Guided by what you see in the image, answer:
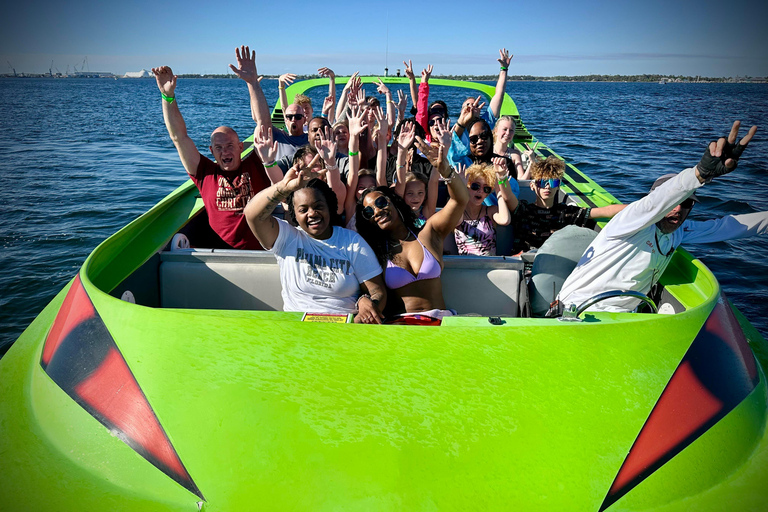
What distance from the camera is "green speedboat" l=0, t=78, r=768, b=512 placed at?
156 cm

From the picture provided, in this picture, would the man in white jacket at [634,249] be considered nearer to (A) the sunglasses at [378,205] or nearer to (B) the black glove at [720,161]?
(B) the black glove at [720,161]

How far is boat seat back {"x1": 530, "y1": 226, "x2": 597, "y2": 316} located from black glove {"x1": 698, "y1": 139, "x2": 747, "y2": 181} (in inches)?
38.5

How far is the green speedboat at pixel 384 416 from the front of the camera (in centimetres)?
156

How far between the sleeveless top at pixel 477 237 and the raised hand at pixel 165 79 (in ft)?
7.11

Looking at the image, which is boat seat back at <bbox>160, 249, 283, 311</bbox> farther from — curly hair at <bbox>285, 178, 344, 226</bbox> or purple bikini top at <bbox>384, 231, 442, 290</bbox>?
purple bikini top at <bbox>384, 231, 442, 290</bbox>

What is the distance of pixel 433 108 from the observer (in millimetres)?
4930

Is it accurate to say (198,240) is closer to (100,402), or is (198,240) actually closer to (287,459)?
(100,402)

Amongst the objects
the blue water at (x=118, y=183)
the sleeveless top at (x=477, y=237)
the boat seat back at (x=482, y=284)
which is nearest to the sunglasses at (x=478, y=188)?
the sleeveless top at (x=477, y=237)

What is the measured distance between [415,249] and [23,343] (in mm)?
2042

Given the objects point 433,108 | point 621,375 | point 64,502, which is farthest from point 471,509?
point 433,108

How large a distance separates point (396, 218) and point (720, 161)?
1.47 metres

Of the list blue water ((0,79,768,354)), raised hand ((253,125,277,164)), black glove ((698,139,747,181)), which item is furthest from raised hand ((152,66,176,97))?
black glove ((698,139,747,181))

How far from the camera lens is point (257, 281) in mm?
2877

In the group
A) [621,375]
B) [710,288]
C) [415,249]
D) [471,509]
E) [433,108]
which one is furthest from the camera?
[433,108]
